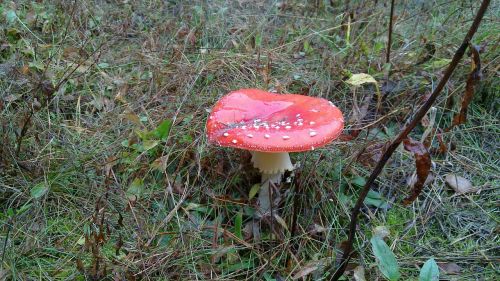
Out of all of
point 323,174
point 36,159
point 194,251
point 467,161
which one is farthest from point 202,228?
point 467,161

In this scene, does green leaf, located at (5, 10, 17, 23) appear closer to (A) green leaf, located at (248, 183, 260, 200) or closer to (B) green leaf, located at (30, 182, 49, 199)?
(B) green leaf, located at (30, 182, 49, 199)

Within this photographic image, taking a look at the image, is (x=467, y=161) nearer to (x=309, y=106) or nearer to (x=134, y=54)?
(x=309, y=106)

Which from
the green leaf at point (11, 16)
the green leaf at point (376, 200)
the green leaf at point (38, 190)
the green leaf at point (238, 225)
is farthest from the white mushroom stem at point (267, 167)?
the green leaf at point (11, 16)

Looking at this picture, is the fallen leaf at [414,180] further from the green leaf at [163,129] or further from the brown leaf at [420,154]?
the green leaf at [163,129]

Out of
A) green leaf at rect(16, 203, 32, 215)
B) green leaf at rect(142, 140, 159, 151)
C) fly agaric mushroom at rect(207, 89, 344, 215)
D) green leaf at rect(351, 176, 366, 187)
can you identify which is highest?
fly agaric mushroom at rect(207, 89, 344, 215)

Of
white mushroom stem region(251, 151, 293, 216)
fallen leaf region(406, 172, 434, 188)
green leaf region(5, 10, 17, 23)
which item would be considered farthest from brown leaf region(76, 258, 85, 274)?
green leaf region(5, 10, 17, 23)

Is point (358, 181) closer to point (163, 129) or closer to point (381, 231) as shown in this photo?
point (381, 231)
